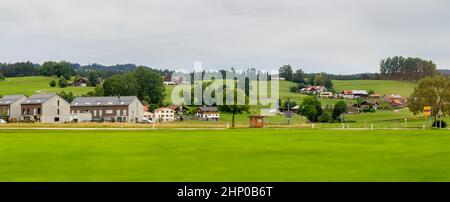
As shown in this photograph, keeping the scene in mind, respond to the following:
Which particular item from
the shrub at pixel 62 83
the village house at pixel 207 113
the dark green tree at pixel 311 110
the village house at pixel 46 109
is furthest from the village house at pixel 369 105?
the shrub at pixel 62 83

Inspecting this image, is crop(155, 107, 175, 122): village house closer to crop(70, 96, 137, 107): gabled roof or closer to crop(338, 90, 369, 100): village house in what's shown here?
crop(70, 96, 137, 107): gabled roof

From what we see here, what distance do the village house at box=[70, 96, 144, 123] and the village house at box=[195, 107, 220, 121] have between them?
17513 millimetres

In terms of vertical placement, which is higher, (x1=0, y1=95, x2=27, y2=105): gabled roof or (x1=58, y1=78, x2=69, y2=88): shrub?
(x1=58, y1=78, x2=69, y2=88): shrub

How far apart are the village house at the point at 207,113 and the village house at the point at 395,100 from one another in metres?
56.3

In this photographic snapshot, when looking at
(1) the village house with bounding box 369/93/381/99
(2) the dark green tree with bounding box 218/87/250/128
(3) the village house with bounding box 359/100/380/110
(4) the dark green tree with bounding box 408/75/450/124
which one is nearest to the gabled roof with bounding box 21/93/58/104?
(2) the dark green tree with bounding box 218/87/250/128

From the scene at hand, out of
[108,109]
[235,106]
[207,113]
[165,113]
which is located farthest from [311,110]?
[108,109]

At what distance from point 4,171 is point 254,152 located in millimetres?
8537

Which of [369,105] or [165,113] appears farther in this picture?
[369,105]

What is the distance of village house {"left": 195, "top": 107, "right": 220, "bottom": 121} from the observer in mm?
138000

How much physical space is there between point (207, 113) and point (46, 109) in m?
39.8

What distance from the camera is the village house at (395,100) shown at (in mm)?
169775

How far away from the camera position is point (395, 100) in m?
178

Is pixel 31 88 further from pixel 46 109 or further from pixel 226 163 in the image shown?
pixel 226 163
